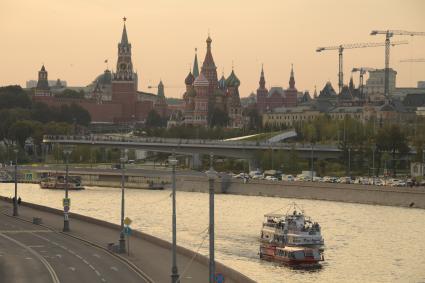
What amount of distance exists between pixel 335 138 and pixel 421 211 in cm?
7627

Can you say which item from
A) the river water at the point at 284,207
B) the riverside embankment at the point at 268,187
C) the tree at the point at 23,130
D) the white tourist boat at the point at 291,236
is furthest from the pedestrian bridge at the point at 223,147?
the white tourist boat at the point at 291,236

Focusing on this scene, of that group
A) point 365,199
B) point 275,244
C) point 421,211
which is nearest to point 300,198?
point 365,199

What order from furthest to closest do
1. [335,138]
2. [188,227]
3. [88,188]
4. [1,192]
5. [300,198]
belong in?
[335,138]
[88,188]
[1,192]
[300,198]
[188,227]

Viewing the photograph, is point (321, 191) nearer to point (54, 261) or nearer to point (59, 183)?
point (59, 183)

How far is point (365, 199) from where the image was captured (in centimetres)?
9806

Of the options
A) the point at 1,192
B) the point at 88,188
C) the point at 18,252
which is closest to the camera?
the point at 18,252

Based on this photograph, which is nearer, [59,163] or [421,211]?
[421,211]

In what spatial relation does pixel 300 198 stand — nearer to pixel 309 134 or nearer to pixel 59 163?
pixel 309 134

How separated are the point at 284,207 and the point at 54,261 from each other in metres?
45.5

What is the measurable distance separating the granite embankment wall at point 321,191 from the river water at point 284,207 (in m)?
1.83

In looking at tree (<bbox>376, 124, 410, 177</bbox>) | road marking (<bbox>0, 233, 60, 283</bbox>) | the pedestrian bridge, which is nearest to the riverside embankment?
the pedestrian bridge

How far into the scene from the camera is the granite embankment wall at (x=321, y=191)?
93688 millimetres

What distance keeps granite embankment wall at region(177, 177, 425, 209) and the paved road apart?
130 feet

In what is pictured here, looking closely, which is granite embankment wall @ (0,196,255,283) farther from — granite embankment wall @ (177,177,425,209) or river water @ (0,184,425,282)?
granite embankment wall @ (177,177,425,209)
